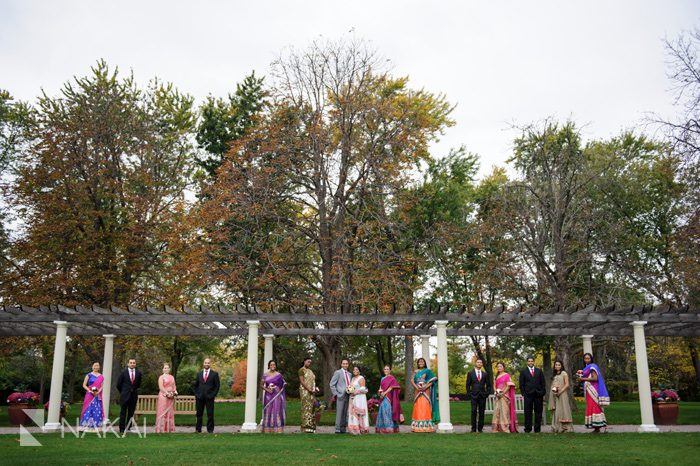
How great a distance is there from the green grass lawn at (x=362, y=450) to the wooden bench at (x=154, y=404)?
597 cm

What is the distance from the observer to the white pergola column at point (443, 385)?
13.5m

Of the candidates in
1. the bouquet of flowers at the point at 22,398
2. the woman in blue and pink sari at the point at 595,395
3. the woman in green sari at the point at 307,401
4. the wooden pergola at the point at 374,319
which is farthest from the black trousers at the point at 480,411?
the bouquet of flowers at the point at 22,398

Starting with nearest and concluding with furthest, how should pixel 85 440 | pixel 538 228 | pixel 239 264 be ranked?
pixel 85 440 < pixel 239 264 < pixel 538 228

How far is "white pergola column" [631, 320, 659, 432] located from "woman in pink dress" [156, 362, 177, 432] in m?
10.9

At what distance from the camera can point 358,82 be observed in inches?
937

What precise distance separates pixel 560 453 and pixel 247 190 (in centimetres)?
1488

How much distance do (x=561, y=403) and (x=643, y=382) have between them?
2.31 metres

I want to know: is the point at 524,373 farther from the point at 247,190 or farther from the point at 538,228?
the point at 247,190

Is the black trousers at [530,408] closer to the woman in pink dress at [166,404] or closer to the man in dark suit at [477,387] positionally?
the man in dark suit at [477,387]

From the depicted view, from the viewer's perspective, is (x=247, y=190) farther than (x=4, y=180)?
No

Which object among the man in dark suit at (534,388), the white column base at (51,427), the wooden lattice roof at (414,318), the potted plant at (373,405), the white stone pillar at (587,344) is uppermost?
the wooden lattice roof at (414,318)

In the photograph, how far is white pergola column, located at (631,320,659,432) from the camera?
1383cm

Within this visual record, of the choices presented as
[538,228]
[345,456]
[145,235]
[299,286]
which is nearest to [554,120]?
[538,228]

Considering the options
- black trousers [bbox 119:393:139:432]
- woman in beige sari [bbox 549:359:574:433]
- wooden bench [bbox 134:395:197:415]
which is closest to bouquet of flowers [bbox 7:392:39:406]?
wooden bench [bbox 134:395:197:415]
